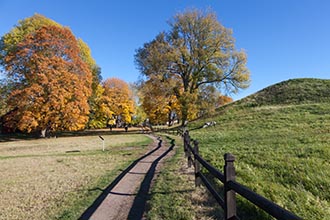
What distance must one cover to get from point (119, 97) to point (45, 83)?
2482 cm

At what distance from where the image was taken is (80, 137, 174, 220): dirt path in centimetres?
571

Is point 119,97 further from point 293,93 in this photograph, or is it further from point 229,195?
point 229,195

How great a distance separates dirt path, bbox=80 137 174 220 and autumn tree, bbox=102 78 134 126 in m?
40.5

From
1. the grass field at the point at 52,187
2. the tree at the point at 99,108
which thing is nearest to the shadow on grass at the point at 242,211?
the grass field at the point at 52,187

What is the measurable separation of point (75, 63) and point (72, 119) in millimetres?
6711

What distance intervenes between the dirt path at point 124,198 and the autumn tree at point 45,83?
65.7ft

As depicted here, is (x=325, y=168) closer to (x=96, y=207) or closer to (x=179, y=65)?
(x=96, y=207)

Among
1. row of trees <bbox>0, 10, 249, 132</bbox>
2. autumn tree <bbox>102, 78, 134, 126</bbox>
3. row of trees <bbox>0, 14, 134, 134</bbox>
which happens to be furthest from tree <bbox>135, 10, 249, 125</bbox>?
autumn tree <bbox>102, 78, 134, 126</bbox>

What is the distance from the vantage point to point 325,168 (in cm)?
774

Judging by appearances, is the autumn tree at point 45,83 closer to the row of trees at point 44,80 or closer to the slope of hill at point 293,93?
the row of trees at point 44,80

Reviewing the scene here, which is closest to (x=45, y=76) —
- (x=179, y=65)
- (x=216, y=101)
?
(x=179, y=65)

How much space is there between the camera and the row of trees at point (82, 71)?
27.0 metres

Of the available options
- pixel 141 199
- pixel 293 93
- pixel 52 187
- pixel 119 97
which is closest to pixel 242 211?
pixel 141 199

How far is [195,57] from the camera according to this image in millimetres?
30016
